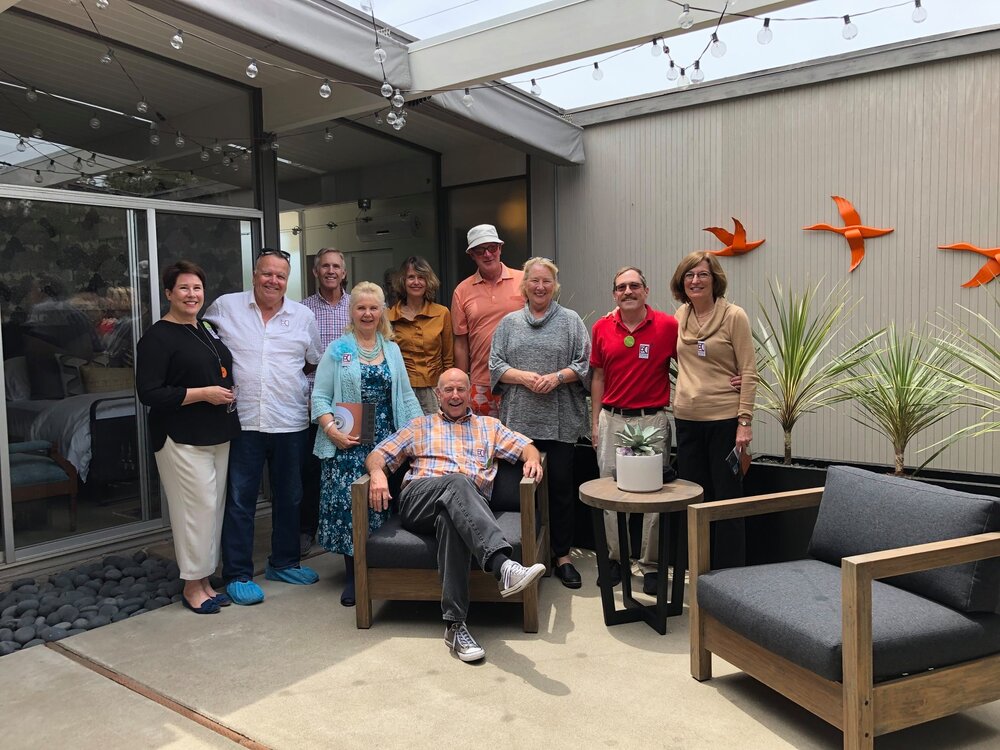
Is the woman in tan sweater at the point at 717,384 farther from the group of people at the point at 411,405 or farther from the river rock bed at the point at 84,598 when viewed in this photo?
the river rock bed at the point at 84,598

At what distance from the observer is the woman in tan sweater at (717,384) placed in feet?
11.2

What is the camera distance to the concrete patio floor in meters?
2.41

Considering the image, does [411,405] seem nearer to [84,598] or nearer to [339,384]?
[339,384]

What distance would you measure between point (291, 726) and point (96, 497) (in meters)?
2.24

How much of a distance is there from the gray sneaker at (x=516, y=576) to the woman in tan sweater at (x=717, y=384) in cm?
97

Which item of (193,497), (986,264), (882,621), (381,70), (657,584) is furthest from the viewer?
(986,264)

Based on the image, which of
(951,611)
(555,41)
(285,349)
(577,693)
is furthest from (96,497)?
(951,611)

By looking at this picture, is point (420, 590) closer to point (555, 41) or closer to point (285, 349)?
point (285, 349)

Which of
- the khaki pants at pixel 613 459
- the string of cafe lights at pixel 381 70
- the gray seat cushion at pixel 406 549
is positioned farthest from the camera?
the khaki pants at pixel 613 459

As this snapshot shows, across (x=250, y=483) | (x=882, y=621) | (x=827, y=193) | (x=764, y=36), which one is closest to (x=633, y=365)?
(x=764, y=36)

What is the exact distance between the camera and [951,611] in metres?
2.26

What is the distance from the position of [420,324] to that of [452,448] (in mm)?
873

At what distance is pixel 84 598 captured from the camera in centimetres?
355

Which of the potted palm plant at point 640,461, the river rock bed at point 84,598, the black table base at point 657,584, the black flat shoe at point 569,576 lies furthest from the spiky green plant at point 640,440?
the river rock bed at point 84,598
